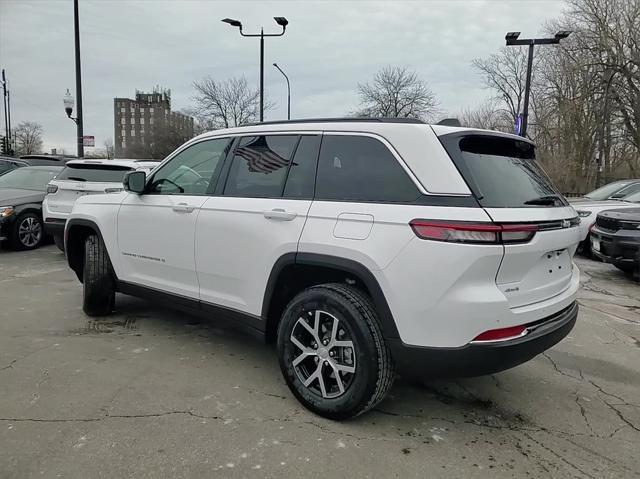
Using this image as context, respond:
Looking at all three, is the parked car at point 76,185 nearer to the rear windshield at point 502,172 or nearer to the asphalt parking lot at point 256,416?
the asphalt parking lot at point 256,416

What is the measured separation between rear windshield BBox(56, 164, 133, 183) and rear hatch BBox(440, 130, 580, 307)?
6.41m

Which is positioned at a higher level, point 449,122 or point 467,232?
point 449,122

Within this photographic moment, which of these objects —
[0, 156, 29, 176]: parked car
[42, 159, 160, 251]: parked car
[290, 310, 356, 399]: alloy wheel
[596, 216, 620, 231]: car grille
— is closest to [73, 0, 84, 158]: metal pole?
[0, 156, 29, 176]: parked car

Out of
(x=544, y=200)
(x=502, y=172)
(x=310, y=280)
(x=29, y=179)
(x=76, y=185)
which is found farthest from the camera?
(x=29, y=179)

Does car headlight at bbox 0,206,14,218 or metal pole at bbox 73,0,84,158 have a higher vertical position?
metal pole at bbox 73,0,84,158

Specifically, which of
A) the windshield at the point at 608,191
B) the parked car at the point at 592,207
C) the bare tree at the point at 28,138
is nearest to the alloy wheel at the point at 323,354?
the parked car at the point at 592,207

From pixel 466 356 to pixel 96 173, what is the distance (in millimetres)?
7161

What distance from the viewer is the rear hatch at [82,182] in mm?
7801

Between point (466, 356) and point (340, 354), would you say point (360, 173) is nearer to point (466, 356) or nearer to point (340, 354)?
point (340, 354)

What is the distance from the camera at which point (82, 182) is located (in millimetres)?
7852

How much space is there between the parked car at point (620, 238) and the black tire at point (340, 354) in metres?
5.51

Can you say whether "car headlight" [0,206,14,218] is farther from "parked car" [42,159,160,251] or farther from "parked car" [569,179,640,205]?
"parked car" [569,179,640,205]

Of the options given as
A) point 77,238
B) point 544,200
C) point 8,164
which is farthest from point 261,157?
point 8,164

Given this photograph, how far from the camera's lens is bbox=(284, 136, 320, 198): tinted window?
3238mm
